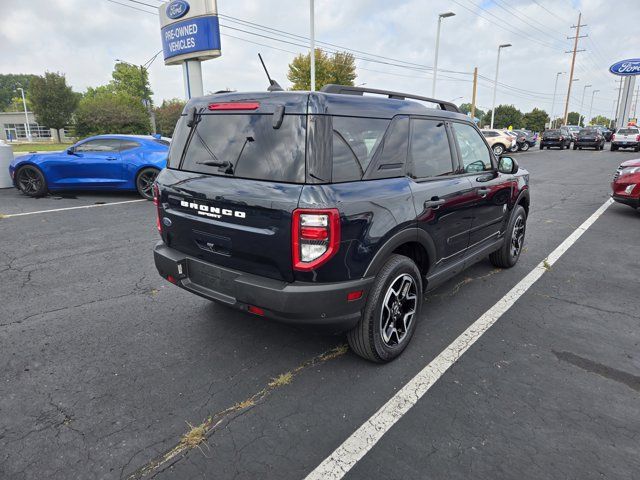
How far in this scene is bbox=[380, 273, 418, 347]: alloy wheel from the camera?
300cm

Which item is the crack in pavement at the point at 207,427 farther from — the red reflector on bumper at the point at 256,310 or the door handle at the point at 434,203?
the door handle at the point at 434,203

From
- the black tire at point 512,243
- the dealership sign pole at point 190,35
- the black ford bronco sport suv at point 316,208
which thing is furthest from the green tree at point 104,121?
the black ford bronco sport suv at point 316,208

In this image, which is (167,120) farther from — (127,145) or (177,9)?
(127,145)

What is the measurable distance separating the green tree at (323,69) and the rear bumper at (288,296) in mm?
44828

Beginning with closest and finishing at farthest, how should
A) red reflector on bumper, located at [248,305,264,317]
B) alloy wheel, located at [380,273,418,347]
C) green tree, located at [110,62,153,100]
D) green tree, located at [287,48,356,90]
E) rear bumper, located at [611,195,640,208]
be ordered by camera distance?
red reflector on bumper, located at [248,305,264,317]
alloy wheel, located at [380,273,418,347]
rear bumper, located at [611,195,640,208]
green tree, located at [287,48,356,90]
green tree, located at [110,62,153,100]

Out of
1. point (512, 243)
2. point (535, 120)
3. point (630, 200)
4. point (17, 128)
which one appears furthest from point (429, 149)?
point (535, 120)

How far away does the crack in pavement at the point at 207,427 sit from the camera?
213 centimetres

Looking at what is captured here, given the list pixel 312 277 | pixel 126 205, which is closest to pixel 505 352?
pixel 312 277

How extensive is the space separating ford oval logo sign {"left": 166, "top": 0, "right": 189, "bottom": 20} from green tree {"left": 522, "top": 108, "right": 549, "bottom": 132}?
8983 centimetres

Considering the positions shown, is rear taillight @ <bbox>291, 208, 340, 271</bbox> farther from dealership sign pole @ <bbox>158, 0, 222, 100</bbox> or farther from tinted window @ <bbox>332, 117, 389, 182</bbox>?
dealership sign pole @ <bbox>158, 0, 222, 100</bbox>

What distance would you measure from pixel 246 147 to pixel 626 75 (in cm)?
Answer: 6260

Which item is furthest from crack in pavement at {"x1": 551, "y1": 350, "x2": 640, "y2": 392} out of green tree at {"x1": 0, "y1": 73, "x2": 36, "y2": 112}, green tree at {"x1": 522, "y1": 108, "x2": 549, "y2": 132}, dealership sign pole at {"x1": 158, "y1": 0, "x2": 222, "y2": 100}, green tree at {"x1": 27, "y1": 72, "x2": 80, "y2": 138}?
green tree at {"x1": 0, "y1": 73, "x2": 36, "y2": 112}

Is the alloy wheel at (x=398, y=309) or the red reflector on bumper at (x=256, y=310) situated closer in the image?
the red reflector on bumper at (x=256, y=310)

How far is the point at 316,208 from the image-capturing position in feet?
7.86
